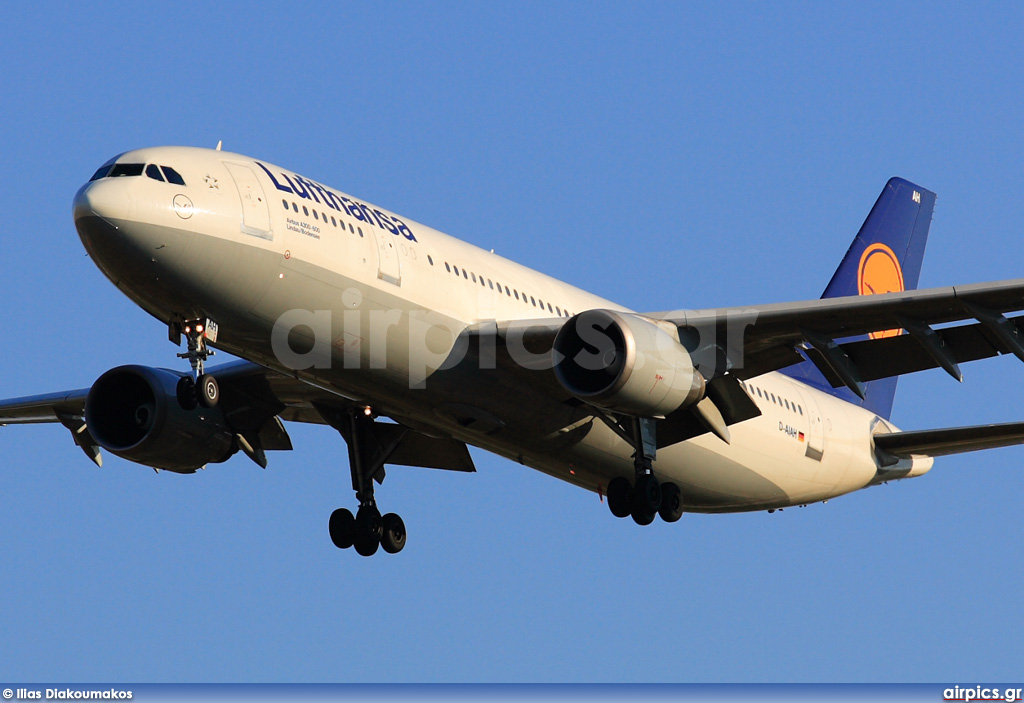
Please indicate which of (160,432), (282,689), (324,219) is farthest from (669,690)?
(324,219)

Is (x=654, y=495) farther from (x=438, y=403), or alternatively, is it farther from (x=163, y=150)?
(x=163, y=150)

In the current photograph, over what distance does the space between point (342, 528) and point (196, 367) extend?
27.6 feet

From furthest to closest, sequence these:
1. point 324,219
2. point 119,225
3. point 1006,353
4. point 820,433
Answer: point 820,433
point 1006,353
point 324,219
point 119,225

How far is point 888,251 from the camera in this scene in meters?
41.2

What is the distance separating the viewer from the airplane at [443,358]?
23422 mm

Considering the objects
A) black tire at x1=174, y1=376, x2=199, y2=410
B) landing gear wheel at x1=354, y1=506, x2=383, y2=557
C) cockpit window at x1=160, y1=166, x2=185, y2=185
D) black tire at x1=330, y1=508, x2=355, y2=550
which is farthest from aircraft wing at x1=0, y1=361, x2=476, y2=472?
cockpit window at x1=160, y1=166, x2=185, y2=185

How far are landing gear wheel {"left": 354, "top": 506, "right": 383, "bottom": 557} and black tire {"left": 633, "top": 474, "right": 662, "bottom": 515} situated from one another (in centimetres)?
610

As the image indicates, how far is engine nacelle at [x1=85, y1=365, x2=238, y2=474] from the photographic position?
3044 cm

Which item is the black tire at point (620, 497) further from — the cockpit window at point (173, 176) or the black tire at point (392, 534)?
the cockpit window at point (173, 176)

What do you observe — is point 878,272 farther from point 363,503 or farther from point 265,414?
point 265,414

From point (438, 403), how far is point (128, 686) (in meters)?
8.98

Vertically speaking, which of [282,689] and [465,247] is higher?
[465,247]

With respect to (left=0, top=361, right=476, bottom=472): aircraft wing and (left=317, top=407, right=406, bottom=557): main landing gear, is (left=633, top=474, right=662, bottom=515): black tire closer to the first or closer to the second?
(left=0, top=361, right=476, bottom=472): aircraft wing

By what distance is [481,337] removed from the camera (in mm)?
25750
